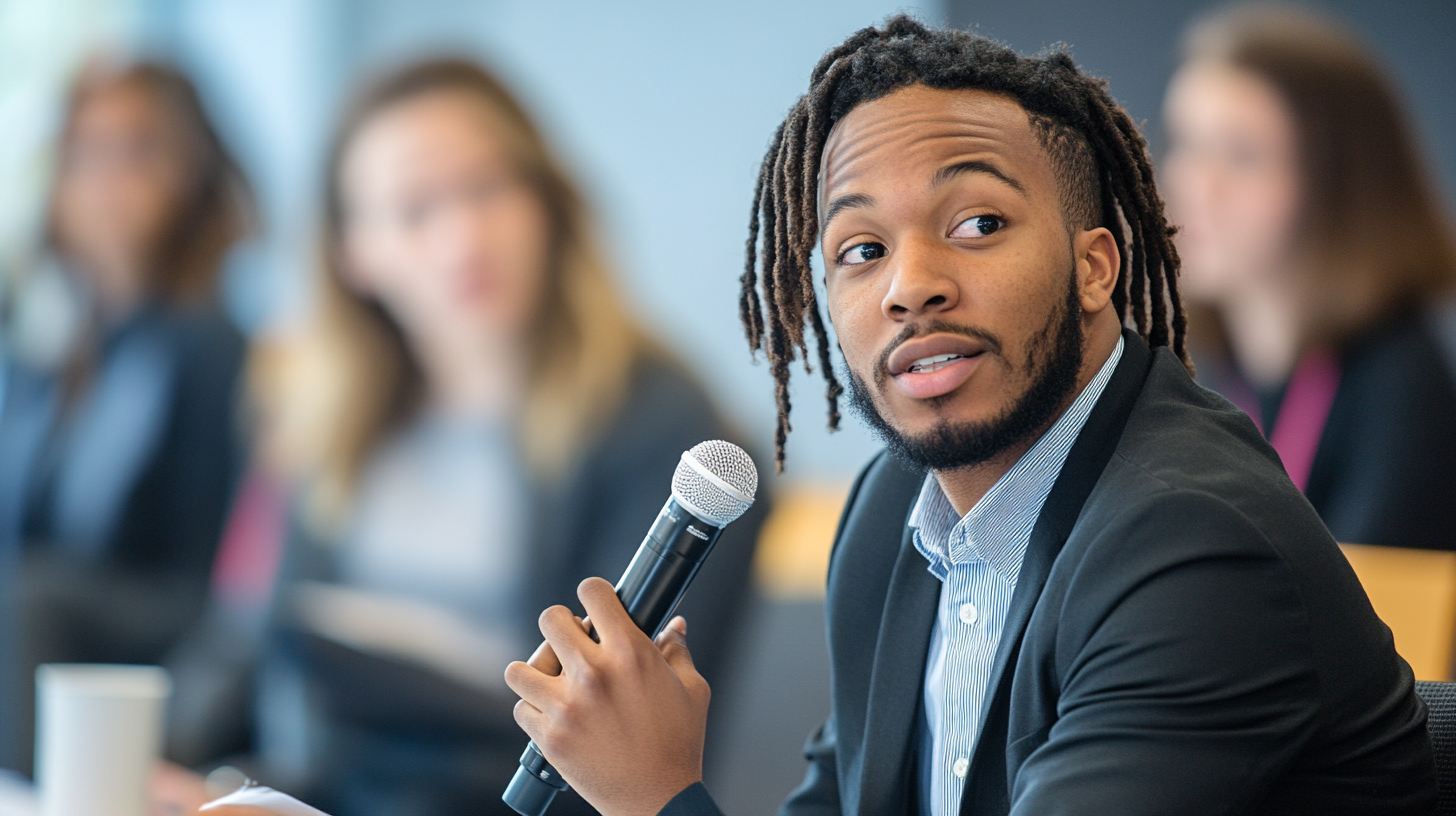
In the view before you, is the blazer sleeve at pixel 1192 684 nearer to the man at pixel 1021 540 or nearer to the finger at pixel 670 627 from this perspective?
the man at pixel 1021 540

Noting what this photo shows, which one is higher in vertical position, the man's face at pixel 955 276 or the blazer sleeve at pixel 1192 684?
the man's face at pixel 955 276

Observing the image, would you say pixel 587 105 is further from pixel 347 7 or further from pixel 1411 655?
pixel 1411 655

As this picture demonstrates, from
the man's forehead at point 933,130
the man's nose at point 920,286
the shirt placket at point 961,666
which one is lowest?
the shirt placket at point 961,666

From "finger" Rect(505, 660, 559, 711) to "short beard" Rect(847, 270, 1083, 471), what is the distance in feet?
1.17

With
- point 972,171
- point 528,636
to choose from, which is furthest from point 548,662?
point 528,636

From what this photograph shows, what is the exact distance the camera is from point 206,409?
3.16 meters

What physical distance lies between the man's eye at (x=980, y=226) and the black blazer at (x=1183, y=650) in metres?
0.16

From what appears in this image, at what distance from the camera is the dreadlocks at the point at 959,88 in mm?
1103

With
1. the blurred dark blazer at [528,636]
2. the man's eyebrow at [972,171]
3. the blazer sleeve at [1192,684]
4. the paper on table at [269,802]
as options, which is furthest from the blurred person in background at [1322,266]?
the paper on table at [269,802]

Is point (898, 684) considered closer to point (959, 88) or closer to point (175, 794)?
point (959, 88)

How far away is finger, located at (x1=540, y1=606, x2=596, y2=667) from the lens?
975mm

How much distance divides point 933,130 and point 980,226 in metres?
0.09

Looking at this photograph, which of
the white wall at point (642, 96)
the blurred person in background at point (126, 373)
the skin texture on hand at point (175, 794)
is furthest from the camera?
the white wall at point (642, 96)

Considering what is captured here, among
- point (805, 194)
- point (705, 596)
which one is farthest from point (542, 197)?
point (805, 194)
